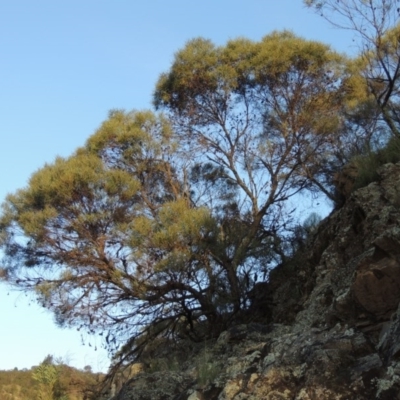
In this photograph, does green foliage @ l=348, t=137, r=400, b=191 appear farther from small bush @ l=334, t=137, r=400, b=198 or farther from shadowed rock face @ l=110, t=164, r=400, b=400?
shadowed rock face @ l=110, t=164, r=400, b=400

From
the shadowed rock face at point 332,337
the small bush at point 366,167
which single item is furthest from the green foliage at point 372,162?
the shadowed rock face at point 332,337

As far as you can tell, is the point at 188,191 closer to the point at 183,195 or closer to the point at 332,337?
the point at 183,195

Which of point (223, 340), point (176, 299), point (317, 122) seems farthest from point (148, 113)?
point (223, 340)

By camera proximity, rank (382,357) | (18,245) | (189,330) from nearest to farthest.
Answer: (382,357) < (189,330) < (18,245)

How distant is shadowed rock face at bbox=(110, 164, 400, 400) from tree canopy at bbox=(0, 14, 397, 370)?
1384 mm

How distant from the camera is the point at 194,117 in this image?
535 inches

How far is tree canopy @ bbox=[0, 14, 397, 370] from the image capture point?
1064 centimetres

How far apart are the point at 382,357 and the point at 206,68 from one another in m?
9.45

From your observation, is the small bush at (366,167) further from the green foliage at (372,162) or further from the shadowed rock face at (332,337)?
the shadowed rock face at (332,337)

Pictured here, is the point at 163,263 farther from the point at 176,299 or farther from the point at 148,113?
the point at 148,113

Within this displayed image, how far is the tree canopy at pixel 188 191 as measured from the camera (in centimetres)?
1064

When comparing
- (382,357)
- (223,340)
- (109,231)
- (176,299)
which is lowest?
(382,357)

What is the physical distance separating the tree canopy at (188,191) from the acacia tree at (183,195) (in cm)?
2

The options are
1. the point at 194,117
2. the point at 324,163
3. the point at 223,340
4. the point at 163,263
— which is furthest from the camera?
the point at 194,117
